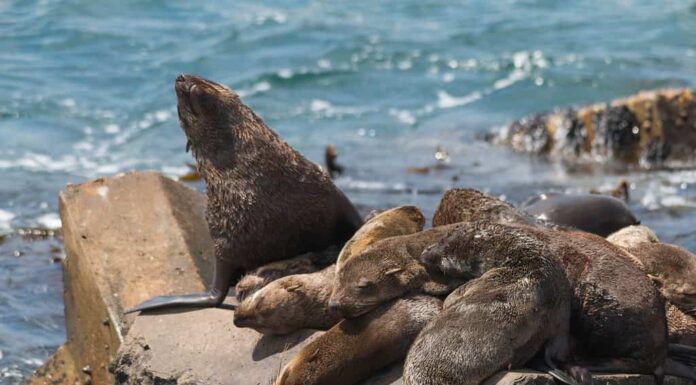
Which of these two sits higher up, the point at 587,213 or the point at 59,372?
the point at 587,213

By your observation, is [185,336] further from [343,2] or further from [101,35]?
[343,2]

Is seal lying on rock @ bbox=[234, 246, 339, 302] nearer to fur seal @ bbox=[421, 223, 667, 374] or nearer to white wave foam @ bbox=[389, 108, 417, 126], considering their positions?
fur seal @ bbox=[421, 223, 667, 374]

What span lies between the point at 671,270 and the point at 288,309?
5.99ft

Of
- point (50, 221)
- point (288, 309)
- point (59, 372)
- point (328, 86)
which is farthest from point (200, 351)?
point (328, 86)

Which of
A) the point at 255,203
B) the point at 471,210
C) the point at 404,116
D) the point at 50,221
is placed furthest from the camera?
the point at 404,116

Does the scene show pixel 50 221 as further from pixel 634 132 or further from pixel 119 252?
pixel 634 132

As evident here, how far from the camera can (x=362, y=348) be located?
5199 mm

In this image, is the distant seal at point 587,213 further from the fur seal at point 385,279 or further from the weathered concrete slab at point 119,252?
the fur seal at point 385,279

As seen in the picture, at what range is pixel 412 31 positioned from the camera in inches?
972

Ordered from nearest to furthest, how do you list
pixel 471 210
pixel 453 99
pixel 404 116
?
pixel 471 210, pixel 404 116, pixel 453 99

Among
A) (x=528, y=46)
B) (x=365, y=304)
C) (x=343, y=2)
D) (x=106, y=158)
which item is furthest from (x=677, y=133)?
(x=343, y=2)

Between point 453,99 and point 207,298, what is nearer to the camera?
point 207,298

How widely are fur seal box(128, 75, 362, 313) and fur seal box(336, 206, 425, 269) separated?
0.55 meters

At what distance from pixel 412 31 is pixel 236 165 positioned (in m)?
18.0
